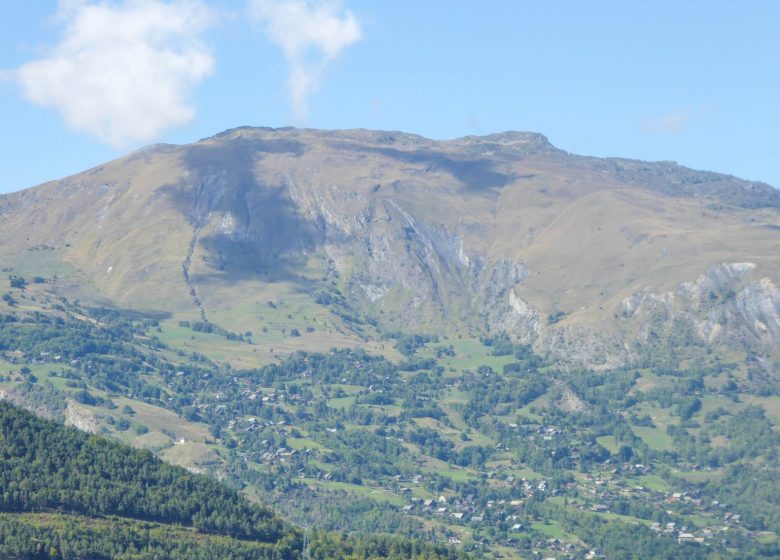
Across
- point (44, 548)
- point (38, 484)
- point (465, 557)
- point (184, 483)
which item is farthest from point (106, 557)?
point (465, 557)

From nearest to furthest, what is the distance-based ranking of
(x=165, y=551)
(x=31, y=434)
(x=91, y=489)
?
(x=165, y=551) < (x=91, y=489) < (x=31, y=434)

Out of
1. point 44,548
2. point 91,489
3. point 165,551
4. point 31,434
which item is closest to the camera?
point 44,548

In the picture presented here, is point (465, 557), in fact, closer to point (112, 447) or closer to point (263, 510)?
point (263, 510)

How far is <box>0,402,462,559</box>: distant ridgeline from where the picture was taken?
15362 cm

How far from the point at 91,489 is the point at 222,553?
18.9m

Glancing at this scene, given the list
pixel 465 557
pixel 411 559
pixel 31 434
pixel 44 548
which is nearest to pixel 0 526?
pixel 44 548

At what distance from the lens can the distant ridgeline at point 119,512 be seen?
153625mm

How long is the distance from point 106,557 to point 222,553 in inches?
607

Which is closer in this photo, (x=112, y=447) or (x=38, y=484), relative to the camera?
(x=38, y=484)

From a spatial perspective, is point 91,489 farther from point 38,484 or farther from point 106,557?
point 106,557

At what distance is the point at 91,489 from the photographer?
170 metres

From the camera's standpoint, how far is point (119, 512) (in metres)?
168

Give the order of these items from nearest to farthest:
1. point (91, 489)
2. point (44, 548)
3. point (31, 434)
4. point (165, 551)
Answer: point (44, 548) → point (165, 551) → point (91, 489) → point (31, 434)

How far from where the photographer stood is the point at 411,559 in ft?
582
